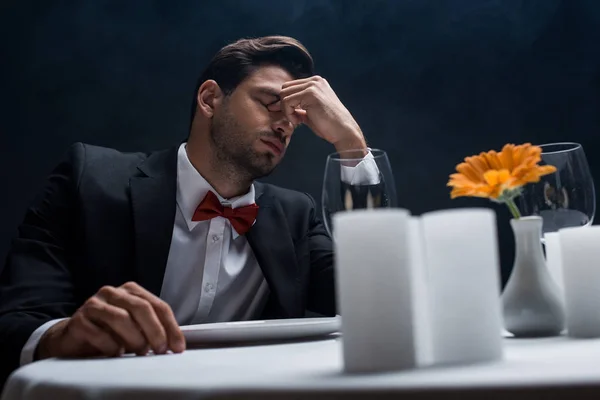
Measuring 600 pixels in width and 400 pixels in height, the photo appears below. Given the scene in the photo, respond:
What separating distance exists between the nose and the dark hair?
8.0 inches

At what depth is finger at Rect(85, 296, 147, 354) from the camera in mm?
729

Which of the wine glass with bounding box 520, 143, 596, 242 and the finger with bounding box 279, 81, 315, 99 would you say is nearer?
the wine glass with bounding box 520, 143, 596, 242

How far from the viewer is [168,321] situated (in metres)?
0.75

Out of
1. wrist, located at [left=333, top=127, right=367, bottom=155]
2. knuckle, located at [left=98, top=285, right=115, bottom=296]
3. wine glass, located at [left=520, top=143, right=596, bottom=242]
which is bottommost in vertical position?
knuckle, located at [left=98, top=285, right=115, bottom=296]

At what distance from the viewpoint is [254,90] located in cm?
192

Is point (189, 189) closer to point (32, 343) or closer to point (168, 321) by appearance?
point (32, 343)

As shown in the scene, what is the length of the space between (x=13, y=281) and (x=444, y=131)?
5.98 feet

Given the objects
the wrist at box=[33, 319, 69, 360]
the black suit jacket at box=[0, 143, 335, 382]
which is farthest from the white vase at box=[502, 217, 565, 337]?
the black suit jacket at box=[0, 143, 335, 382]

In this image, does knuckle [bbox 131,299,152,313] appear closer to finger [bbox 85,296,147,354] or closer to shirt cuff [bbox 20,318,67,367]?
finger [bbox 85,296,147,354]

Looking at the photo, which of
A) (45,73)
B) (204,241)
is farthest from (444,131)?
(45,73)

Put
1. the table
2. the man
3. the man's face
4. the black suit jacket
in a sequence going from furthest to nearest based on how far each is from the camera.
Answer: the man's face, the man, the black suit jacket, the table

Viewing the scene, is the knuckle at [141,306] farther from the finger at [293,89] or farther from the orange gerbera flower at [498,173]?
the finger at [293,89]

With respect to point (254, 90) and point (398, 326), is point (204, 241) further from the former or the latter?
point (398, 326)

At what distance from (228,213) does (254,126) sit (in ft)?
1.05
